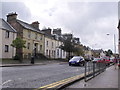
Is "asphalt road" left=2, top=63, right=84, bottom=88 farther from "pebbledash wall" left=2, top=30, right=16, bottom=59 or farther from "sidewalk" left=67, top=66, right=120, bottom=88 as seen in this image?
"pebbledash wall" left=2, top=30, right=16, bottom=59

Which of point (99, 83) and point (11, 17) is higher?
point (11, 17)

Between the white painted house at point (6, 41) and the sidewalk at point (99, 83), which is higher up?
the white painted house at point (6, 41)

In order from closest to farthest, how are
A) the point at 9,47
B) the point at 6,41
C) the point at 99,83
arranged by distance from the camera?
the point at 99,83
the point at 6,41
the point at 9,47

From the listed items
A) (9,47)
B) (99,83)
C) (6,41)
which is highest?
(6,41)

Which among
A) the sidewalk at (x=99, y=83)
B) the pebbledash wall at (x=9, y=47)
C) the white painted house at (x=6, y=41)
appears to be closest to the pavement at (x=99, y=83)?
the sidewalk at (x=99, y=83)

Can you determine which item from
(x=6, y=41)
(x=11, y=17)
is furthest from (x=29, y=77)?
(x=11, y=17)

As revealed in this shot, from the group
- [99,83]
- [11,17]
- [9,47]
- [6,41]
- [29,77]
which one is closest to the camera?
[99,83]

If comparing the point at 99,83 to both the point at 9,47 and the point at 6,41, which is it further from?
the point at 9,47

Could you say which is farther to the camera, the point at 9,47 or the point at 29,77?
the point at 9,47

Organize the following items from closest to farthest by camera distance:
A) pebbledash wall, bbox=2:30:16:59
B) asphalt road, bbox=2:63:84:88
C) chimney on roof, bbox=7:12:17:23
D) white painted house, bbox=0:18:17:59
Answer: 1. asphalt road, bbox=2:63:84:88
2. white painted house, bbox=0:18:17:59
3. pebbledash wall, bbox=2:30:16:59
4. chimney on roof, bbox=7:12:17:23

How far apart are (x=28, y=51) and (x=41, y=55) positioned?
13.4 ft

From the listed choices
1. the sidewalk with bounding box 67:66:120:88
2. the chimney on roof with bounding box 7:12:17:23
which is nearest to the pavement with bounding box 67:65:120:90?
the sidewalk with bounding box 67:66:120:88

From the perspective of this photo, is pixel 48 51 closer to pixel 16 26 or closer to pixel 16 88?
pixel 16 26

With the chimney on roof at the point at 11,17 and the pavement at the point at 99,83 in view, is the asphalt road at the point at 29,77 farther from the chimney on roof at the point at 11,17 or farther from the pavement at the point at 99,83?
the chimney on roof at the point at 11,17
